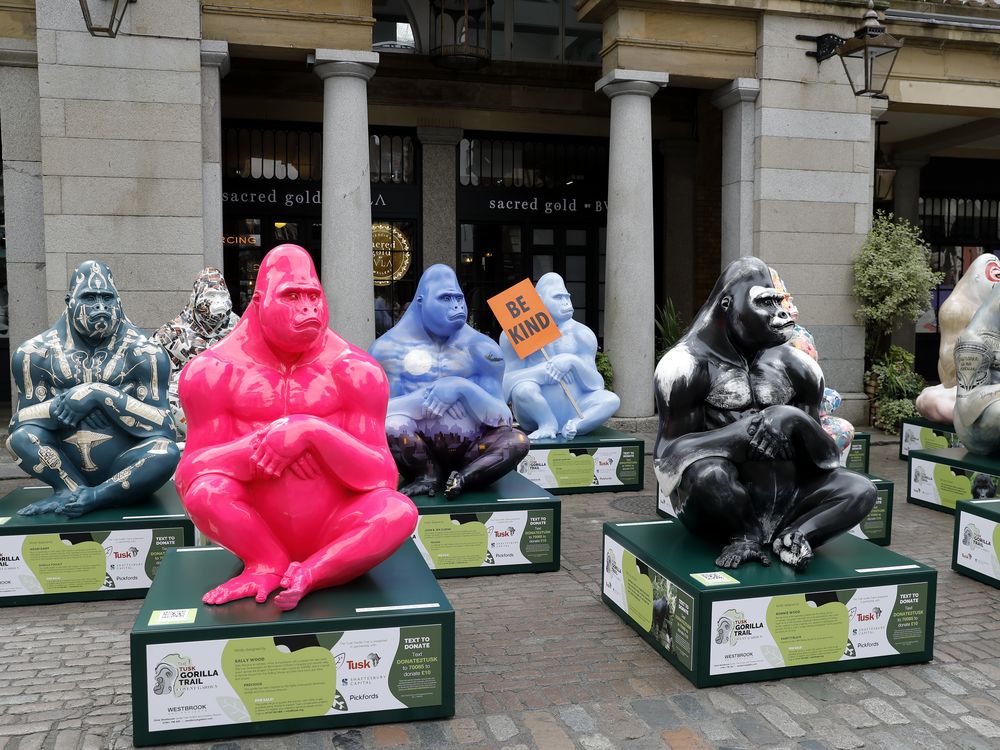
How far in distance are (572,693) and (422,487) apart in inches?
83.6

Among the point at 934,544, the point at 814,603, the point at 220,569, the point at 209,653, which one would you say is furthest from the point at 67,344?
the point at 934,544

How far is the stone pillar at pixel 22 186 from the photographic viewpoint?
934 centimetres

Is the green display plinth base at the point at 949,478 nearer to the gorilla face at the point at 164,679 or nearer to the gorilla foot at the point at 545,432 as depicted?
the gorilla foot at the point at 545,432

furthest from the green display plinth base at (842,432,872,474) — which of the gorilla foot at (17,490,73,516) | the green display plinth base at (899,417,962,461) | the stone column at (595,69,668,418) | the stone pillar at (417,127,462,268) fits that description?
the stone pillar at (417,127,462,268)

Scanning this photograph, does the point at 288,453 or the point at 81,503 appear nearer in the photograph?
the point at 288,453

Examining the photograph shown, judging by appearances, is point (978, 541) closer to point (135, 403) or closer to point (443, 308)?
point (443, 308)

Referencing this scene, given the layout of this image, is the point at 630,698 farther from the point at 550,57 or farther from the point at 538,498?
the point at 550,57

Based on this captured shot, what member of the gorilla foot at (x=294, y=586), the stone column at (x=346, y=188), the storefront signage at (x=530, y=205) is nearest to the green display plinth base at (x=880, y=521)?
the gorilla foot at (x=294, y=586)

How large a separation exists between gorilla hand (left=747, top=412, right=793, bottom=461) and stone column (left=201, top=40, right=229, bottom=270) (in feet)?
22.2

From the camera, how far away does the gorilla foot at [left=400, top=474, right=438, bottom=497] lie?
5.87 m

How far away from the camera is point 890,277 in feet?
36.2

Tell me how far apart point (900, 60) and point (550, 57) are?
4.78 metres

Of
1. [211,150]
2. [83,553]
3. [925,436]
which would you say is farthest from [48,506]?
[925,436]

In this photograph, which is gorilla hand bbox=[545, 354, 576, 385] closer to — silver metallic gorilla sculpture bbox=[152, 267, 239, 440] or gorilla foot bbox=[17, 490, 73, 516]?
silver metallic gorilla sculpture bbox=[152, 267, 239, 440]
